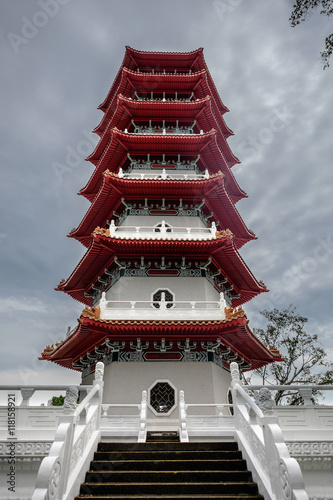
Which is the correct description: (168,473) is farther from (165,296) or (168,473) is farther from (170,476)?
(165,296)

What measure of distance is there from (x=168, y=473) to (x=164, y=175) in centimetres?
1266

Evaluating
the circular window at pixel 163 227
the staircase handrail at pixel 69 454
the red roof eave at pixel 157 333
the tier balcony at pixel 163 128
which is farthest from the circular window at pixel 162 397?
the tier balcony at pixel 163 128

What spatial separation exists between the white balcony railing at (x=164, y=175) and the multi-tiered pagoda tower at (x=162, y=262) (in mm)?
90

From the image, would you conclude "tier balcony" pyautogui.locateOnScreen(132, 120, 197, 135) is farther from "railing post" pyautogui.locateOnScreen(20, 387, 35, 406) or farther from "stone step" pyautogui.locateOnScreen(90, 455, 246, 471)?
"stone step" pyautogui.locateOnScreen(90, 455, 246, 471)

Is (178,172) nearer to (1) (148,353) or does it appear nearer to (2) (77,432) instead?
(1) (148,353)

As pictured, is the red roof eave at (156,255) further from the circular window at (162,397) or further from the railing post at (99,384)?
the railing post at (99,384)

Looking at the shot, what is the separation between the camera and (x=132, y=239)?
14.5 meters

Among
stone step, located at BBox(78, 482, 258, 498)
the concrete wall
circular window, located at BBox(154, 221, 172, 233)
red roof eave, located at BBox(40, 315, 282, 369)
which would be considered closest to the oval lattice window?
the concrete wall

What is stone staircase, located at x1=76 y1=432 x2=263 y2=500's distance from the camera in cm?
641

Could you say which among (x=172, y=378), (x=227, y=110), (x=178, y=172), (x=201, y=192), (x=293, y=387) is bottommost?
(x=293, y=387)

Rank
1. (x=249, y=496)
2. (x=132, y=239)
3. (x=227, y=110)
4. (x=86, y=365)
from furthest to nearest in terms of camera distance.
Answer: (x=227, y=110) → (x=86, y=365) → (x=132, y=239) → (x=249, y=496)

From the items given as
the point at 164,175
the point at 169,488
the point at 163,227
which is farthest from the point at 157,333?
the point at 164,175

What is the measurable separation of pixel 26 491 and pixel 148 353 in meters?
5.88

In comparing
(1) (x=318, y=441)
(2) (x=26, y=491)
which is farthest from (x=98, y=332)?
(1) (x=318, y=441)
